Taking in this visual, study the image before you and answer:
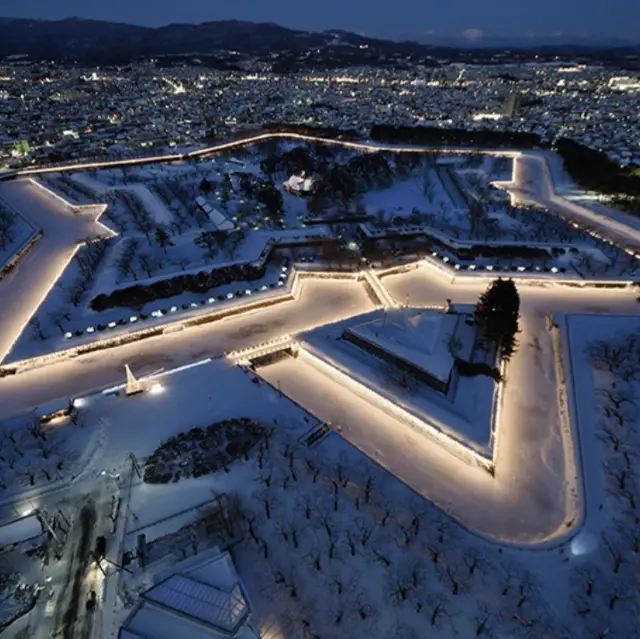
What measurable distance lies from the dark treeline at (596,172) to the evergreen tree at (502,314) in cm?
3674

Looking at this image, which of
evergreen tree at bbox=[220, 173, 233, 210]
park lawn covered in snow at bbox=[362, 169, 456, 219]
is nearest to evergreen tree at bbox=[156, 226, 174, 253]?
evergreen tree at bbox=[220, 173, 233, 210]

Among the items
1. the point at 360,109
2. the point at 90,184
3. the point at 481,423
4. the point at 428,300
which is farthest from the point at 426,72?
the point at 481,423

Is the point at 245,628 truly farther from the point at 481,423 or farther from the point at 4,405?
the point at 4,405

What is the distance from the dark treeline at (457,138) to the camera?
245 feet

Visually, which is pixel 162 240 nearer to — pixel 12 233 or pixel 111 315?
pixel 111 315

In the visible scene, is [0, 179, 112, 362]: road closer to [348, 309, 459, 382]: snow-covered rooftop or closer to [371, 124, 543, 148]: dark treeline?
[348, 309, 459, 382]: snow-covered rooftop

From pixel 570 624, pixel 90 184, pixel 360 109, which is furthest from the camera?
pixel 360 109

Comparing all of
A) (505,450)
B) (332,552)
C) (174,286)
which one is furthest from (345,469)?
(174,286)

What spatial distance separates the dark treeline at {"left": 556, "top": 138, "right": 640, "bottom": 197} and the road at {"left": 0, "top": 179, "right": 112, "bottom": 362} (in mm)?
57467

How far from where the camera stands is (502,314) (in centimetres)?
2472

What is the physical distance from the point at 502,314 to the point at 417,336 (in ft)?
16.5

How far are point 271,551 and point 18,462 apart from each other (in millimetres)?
13045

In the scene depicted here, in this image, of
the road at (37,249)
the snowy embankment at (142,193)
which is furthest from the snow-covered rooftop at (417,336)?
the snowy embankment at (142,193)

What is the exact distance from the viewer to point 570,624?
14.2m
